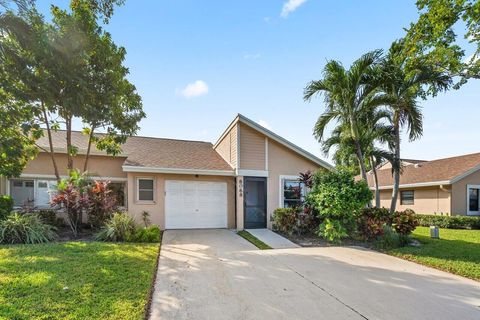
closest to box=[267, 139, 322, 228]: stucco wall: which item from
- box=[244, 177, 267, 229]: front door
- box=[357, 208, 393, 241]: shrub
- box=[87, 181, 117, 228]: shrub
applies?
box=[244, 177, 267, 229]: front door

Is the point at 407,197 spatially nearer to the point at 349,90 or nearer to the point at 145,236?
the point at 349,90

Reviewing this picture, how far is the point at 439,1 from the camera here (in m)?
8.09

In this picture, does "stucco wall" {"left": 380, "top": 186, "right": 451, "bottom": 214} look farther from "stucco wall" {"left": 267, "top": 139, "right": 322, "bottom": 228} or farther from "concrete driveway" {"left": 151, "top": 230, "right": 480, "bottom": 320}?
"concrete driveway" {"left": 151, "top": 230, "right": 480, "bottom": 320}

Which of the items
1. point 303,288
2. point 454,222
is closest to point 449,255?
point 303,288

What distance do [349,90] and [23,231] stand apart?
12.7 metres

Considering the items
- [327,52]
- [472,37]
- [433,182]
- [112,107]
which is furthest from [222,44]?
[433,182]

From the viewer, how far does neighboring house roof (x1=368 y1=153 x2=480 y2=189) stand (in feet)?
56.4

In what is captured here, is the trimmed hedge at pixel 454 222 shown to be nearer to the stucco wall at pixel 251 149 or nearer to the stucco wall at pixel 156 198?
the stucco wall at pixel 251 149

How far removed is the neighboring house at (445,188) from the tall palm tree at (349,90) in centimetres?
702

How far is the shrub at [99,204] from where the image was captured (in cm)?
1011

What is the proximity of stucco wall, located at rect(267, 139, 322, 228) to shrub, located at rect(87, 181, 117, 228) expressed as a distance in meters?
6.88

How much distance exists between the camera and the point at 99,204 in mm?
10211

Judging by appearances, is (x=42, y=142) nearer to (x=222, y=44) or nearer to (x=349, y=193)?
(x=222, y=44)

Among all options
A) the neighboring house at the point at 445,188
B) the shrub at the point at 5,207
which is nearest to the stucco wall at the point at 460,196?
the neighboring house at the point at 445,188
